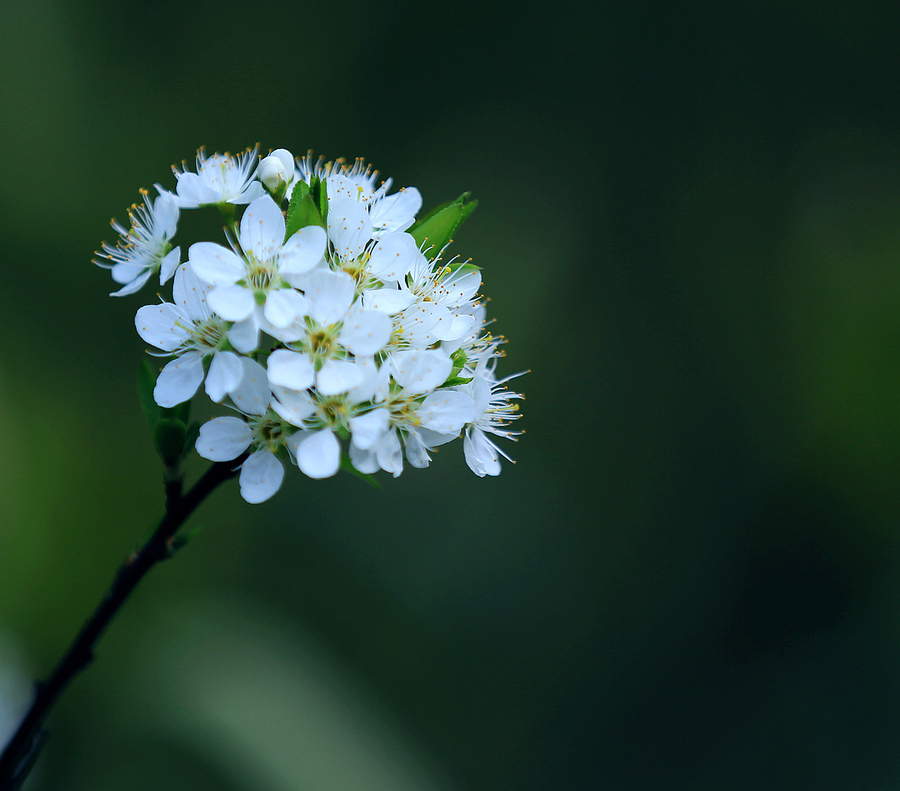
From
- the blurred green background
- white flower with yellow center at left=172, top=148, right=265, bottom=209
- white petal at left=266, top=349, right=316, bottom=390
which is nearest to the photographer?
white petal at left=266, top=349, right=316, bottom=390

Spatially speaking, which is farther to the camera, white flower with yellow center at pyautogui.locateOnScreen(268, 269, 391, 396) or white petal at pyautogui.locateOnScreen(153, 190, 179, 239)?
white petal at pyautogui.locateOnScreen(153, 190, 179, 239)

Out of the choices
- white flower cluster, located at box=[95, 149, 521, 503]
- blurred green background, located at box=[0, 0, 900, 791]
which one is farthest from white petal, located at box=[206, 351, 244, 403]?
blurred green background, located at box=[0, 0, 900, 791]

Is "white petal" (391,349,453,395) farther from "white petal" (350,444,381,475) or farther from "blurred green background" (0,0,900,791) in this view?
"blurred green background" (0,0,900,791)

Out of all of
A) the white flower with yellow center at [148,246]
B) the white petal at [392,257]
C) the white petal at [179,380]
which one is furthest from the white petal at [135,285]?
the white petal at [392,257]

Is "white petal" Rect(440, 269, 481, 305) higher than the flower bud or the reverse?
higher

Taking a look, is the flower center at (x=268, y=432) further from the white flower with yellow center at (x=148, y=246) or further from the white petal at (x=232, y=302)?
the white flower with yellow center at (x=148, y=246)

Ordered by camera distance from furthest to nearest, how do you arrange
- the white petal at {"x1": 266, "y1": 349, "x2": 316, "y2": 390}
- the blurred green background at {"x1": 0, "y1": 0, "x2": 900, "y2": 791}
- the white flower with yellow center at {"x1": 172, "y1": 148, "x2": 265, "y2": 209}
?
the blurred green background at {"x1": 0, "y1": 0, "x2": 900, "y2": 791}, the white flower with yellow center at {"x1": 172, "y1": 148, "x2": 265, "y2": 209}, the white petal at {"x1": 266, "y1": 349, "x2": 316, "y2": 390}

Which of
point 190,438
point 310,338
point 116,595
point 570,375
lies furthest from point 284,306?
point 570,375

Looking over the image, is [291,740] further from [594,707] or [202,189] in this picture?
[202,189]

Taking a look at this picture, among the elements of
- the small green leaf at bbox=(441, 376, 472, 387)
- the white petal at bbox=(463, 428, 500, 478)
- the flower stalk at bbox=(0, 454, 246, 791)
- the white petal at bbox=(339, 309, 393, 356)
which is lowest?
the flower stalk at bbox=(0, 454, 246, 791)
